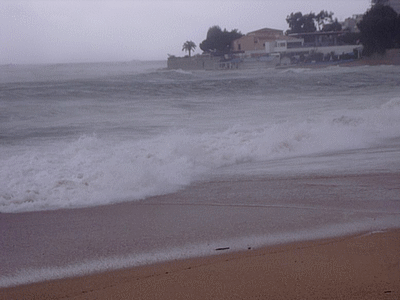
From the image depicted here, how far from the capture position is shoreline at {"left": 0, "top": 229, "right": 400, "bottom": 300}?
10.9 ft

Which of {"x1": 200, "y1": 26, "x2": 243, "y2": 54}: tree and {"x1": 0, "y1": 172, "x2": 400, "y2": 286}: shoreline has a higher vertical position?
{"x1": 200, "y1": 26, "x2": 243, "y2": 54}: tree

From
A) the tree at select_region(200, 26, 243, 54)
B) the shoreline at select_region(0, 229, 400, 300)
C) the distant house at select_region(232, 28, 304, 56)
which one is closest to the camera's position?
the shoreline at select_region(0, 229, 400, 300)

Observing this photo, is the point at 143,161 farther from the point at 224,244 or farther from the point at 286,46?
the point at 286,46

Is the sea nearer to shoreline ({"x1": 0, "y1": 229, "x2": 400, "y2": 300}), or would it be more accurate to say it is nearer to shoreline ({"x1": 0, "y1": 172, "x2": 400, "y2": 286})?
shoreline ({"x1": 0, "y1": 172, "x2": 400, "y2": 286})

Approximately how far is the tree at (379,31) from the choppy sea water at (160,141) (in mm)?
37551

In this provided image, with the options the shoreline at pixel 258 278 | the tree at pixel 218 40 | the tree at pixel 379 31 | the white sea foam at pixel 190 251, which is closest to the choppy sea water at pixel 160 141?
the white sea foam at pixel 190 251

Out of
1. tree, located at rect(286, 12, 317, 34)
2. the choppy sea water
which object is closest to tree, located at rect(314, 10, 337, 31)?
tree, located at rect(286, 12, 317, 34)

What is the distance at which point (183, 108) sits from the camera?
1922 centimetres

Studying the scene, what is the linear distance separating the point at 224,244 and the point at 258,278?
795 mm

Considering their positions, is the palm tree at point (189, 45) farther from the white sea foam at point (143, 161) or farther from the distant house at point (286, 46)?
the white sea foam at point (143, 161)

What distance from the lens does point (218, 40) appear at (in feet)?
254

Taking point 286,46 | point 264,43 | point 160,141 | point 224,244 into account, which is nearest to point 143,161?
point 160,141

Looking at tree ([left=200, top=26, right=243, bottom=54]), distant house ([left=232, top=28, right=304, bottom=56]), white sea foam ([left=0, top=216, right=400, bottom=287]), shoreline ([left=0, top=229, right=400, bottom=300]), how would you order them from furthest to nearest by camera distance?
tree ([left=200, top=26, right=243, bottom=54])
distant house ([left=232, top=28, right=304, bottom=56])
white sea foam ([left=0, top=216, right=400, bottom=287])
shoreline ([left=0, top=229, right=400, bottom=300])

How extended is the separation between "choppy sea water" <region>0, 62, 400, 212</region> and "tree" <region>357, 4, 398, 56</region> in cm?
3755
